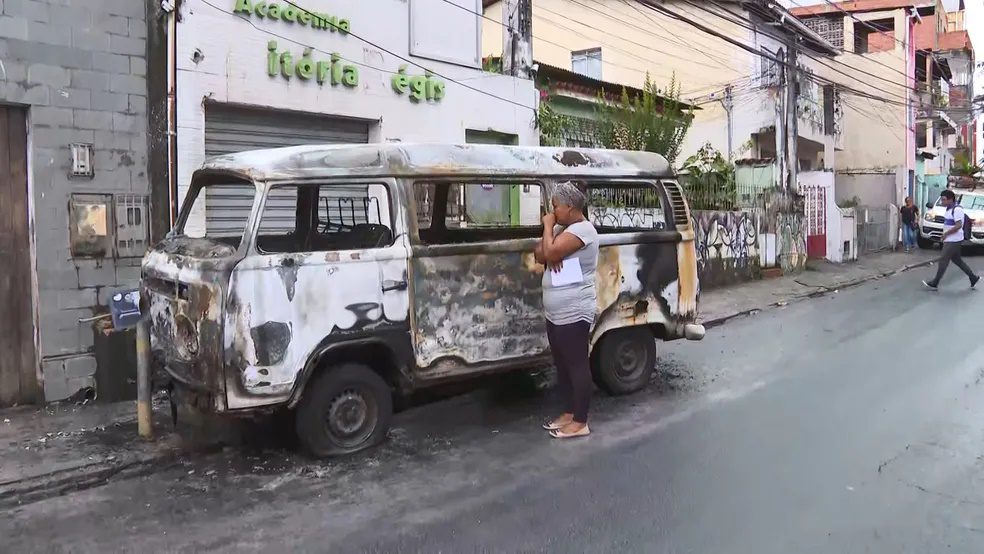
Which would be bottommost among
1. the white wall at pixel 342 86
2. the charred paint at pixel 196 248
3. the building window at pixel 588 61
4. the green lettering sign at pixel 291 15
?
the charred paint at pixel 196 248

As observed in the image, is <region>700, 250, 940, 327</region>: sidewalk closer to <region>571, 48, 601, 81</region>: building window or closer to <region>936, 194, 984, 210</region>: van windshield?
<region>936, 194, 984, 210</region>: van windshield

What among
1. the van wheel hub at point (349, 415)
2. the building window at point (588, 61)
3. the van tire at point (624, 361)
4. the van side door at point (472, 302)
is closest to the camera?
the van wheel hub at point (349, 415)

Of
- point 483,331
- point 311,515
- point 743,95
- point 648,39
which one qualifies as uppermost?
point 648,39

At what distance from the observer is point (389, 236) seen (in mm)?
5547

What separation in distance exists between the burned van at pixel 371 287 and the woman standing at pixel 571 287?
408 millimetres

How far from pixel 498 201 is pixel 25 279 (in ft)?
21.7

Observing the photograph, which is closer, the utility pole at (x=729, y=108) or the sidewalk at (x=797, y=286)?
the sidewalk at (x=797, y=286)

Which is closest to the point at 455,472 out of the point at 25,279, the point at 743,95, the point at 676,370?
the point at 676,370

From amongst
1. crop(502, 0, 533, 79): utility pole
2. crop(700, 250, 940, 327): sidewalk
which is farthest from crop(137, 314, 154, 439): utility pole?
crop(700, 250, 940, 327): sidewalk

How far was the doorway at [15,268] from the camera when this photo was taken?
6648mm

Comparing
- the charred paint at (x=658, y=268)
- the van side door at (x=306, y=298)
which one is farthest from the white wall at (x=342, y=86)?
the charred paint at (x=658, y=268)

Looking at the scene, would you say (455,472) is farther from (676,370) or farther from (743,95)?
(743,95)

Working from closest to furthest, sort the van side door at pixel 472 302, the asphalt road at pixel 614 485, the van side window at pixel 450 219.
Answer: the asphalt road at pixel 614 485 → the van side door at pixel 472 302 → the van side window at pixel 450 219

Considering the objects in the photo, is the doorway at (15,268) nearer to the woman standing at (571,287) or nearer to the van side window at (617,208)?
the woman standing at (571,287)
